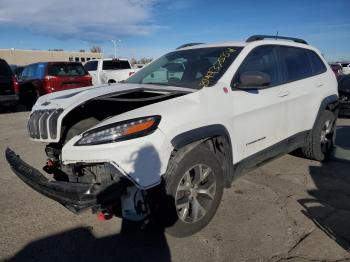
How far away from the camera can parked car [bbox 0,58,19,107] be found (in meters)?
11.7

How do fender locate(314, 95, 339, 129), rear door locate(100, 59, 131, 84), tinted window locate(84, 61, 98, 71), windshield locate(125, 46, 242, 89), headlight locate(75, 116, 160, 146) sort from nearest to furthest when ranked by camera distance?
headlight locate(75, 116, 160, 146)
windshield locate(125, 46, 242, 89)
fender locate(314, 95, 339, 129)
rear door locate(100, 59, 131, 84)
tinted window locate(84, 61, 98, 71)

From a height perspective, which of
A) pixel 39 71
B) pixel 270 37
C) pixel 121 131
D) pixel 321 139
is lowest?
pixel 321 139

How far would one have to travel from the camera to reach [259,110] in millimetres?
4020

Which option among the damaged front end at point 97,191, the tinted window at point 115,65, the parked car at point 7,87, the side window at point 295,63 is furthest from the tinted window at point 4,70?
the side window at point 295,63

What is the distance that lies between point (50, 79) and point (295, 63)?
10329 mm

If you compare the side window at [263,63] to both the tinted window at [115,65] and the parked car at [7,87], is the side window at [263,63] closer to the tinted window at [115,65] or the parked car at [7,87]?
the parked car at [7,87]

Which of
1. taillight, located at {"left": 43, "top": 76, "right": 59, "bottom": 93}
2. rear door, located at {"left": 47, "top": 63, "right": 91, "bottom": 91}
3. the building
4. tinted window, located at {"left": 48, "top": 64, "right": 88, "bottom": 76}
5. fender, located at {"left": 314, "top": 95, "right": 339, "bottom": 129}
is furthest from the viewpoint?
the building

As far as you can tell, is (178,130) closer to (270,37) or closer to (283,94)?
(283,94)

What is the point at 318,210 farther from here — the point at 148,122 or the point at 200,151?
the point at 148,122

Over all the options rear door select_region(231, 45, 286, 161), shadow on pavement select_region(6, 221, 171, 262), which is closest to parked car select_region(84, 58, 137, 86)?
rear door select_region(231, 45, 286, 161)

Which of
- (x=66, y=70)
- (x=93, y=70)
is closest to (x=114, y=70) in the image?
(x=93, y=70)

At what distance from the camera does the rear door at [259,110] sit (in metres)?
3.78

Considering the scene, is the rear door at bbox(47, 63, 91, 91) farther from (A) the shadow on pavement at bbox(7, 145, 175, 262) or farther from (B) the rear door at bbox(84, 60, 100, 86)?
(A) the shadow on pavement at bbox(7, 145, 175, 262)

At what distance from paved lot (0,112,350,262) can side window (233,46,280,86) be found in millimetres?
1475
